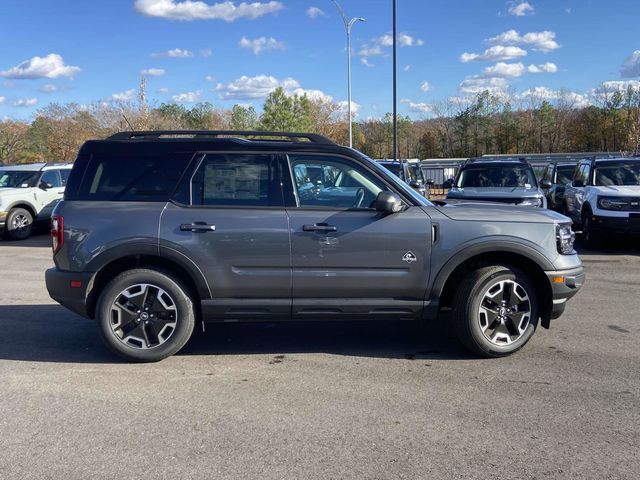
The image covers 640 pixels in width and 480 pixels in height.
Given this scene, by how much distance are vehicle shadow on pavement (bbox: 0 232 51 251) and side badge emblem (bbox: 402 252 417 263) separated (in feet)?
36.6

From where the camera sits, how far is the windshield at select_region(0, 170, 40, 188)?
1538 centimetres

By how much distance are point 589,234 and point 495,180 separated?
7.27ft

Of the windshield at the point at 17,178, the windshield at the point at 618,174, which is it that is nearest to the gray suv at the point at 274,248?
the windshield at the point at 618,174

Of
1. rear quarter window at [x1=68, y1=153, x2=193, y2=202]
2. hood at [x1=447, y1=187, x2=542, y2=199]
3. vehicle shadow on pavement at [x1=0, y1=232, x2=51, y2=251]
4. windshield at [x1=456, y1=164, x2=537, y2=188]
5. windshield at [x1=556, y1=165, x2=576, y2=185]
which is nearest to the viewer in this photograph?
rear quarter window at [x1=68, y1=153, x2=193, y2=202]

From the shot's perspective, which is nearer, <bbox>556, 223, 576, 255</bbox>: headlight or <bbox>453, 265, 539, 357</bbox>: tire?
<bbox>453, 265, 539, 357</bbox>: tire

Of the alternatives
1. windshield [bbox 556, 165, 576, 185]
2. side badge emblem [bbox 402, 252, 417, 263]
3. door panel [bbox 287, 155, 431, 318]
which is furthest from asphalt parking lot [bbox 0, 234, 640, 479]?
windshield [bbox 556, 165, 576, 185]

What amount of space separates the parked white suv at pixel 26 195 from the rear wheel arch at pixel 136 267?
10.7 meters

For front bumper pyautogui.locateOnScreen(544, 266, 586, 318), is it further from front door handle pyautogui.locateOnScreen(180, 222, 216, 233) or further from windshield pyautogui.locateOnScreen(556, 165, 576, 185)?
windshield pyautogui.locateOnScreen(556, 165, 576, 185)

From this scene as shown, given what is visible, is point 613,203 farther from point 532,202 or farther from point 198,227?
point 198,227

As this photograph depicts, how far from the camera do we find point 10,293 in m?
8.35

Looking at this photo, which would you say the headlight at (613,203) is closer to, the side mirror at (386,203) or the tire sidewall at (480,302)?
the tire sidewall at (480,302)

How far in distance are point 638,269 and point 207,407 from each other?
8.32 meters

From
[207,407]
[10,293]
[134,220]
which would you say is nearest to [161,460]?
[207,407]

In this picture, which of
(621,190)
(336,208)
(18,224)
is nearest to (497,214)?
(336,208)
